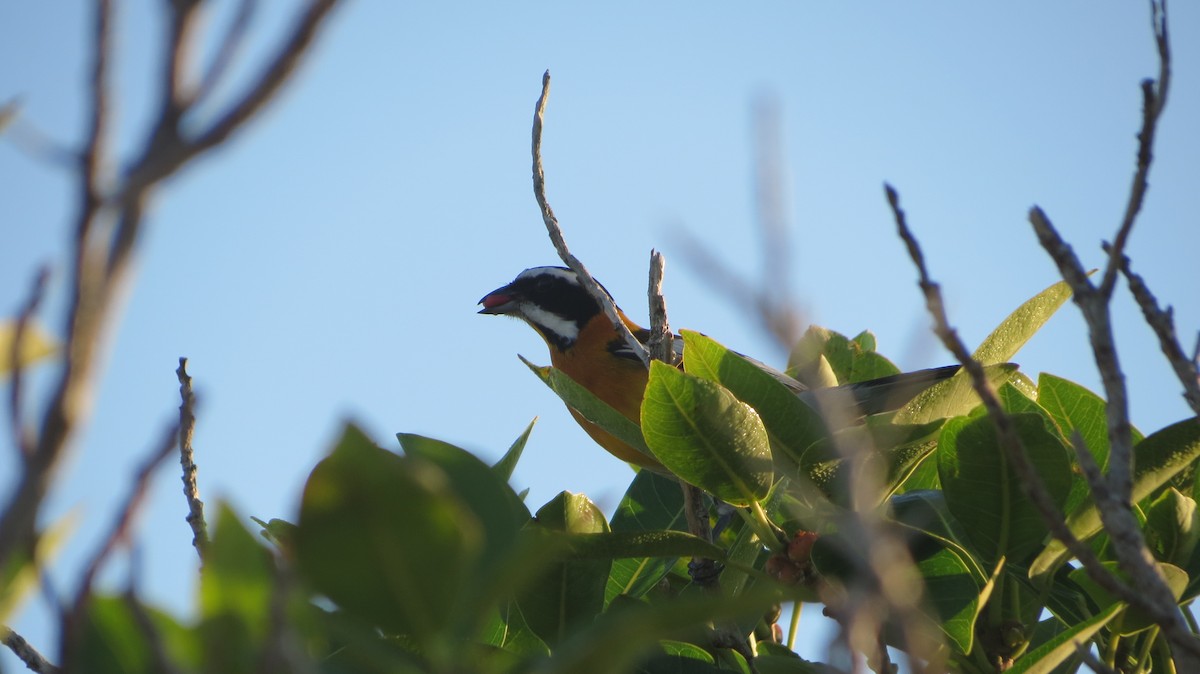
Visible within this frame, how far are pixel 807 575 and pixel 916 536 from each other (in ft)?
0.90

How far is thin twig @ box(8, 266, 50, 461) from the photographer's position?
0.89 meters

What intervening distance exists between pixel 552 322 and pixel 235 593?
747cm

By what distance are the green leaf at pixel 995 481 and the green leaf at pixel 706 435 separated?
401 mm

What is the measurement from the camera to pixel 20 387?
952 millimetres

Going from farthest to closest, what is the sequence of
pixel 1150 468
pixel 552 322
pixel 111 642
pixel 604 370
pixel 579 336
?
pixel 552 322 → pixel 579 336 → pixel 604 370 → pixel 1150 468 → pixel 111 642

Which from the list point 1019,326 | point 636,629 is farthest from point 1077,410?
point 636,629

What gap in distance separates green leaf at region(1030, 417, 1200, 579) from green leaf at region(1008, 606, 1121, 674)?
0.46 m

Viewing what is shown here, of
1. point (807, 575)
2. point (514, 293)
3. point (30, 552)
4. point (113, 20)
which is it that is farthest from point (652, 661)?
point (514, 293)

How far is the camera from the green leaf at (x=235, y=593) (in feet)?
4.12

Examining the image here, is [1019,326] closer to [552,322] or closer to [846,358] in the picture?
[846,358]

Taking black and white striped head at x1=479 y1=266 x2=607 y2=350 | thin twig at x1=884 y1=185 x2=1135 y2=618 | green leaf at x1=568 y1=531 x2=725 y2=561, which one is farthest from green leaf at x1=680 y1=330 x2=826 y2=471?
black and white striped head at x1=479 y1=266 x2=607 y2=350

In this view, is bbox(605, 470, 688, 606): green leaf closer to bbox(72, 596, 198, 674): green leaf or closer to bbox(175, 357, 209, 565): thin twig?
bbox(175, 357, 209, 565): thin twig

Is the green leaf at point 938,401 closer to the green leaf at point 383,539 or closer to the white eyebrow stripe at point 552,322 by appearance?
the green leaf at point 383,539

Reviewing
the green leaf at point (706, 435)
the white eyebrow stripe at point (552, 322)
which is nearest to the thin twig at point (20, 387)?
the green leaf at point (706, 435)
